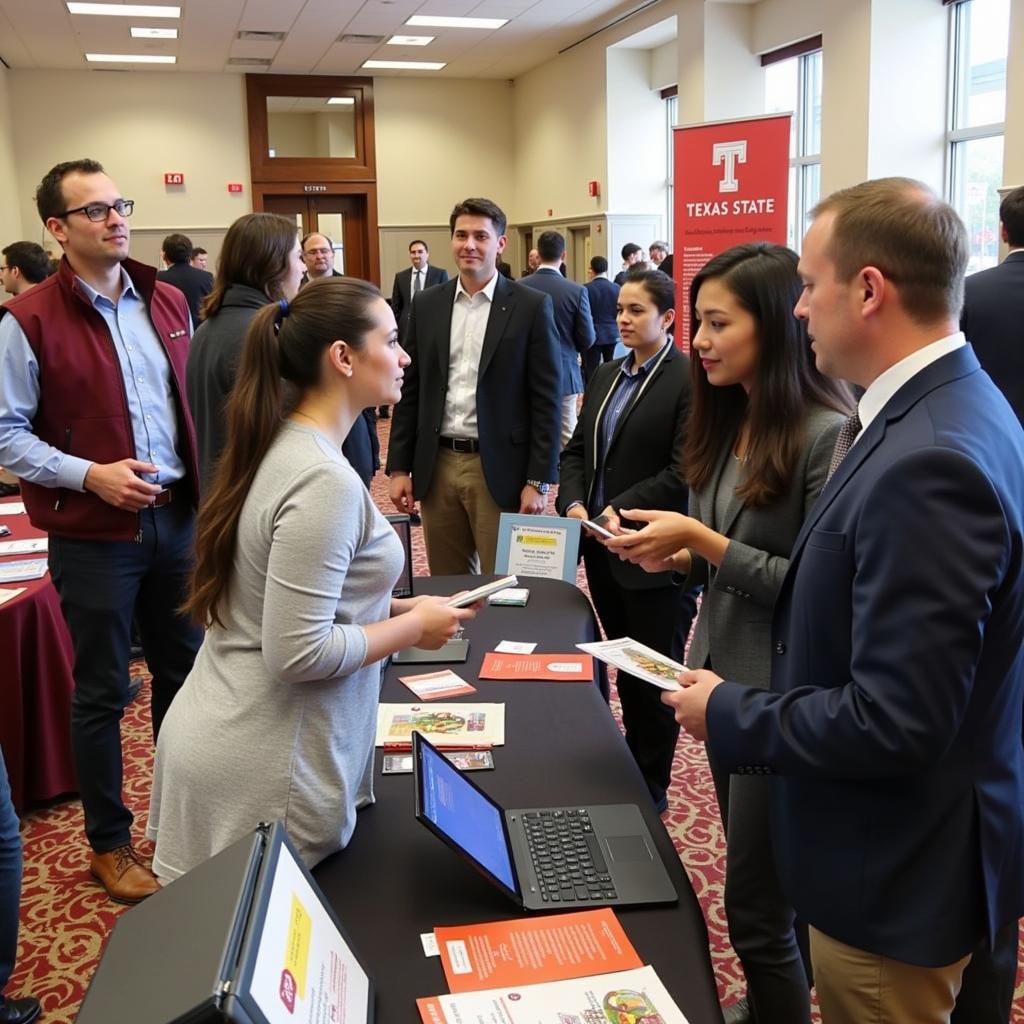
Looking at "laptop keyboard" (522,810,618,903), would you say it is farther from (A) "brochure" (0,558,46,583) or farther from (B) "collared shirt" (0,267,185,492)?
(A) "brochure" (0,558,46,583)

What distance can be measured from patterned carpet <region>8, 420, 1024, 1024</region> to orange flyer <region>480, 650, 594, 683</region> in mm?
446

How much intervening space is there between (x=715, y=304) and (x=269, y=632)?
1.05 m

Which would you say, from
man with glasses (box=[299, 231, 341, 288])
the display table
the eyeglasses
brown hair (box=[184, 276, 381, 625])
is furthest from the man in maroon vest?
man with glasses (box=[299, 231, 341, 288])

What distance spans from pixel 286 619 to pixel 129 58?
1245 centimetres

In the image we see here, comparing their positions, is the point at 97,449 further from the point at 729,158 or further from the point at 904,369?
the point at 729,158

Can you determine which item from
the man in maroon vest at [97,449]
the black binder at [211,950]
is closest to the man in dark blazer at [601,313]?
the man in maroon vest at [97,449]

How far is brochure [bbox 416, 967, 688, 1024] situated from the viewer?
112cm

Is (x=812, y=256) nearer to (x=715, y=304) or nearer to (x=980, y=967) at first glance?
(x=715, y=304)

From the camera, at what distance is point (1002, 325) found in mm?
3254

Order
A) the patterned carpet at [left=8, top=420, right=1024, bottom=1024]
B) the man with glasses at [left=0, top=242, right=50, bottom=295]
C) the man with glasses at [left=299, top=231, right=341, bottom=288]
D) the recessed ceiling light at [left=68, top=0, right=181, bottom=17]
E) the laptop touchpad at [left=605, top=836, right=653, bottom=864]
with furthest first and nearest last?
1. the recessed ceiling light at [left=68, top=0, right=181, bottom=17]
2. the man with glasses at [left=299, top=231, right=341, bottom=288]
3. the man with glasses at [left=0, top=242, right=50, bottom=295]
4. the patterned carpet at [left=8, top=420, right=1024, bottom=1024]
5. the laptop touchpad at [left=605, top=836, right=653, bottom=864]

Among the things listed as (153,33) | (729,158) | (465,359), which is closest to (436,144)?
(153,33)

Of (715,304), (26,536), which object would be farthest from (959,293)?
(26,536)

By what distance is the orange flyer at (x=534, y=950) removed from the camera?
1202mm

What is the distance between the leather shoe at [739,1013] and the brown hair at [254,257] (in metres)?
2.17
